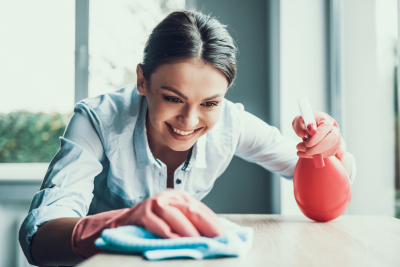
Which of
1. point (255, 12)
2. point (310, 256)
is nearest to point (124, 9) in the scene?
point (255, 12)

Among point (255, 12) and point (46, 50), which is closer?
point (255, 12)

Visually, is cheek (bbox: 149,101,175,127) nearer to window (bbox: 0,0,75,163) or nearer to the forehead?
the forehead

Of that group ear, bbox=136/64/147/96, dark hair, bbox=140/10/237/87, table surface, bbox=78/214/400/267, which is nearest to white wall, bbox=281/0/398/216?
table surface, bbox=78/214/400/267

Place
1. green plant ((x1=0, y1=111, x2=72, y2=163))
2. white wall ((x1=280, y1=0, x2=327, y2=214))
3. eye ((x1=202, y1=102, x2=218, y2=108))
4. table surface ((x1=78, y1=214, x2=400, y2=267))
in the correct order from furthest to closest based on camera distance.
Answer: green plant ((x1=0, y1=111, x2=72, y2=163)) → white wall ((x1=280, y1=0, x2=327, y2=214)) → eye ((x1=202, y1=102, x2=218, y2=108)) → table surface ((x1=78, y1=214, x2=400, y2=267))

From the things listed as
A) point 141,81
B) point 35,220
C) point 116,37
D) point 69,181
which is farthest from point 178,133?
point 116,37

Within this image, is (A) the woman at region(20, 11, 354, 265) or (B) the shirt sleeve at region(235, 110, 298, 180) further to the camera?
(B) the shirt sleeve at region(235, 110, 298, 180)

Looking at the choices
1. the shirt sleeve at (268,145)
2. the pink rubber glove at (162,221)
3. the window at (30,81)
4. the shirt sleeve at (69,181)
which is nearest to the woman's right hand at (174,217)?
the pink rubber glove at (162,221)

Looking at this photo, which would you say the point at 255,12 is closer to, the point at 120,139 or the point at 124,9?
the point at 124,9

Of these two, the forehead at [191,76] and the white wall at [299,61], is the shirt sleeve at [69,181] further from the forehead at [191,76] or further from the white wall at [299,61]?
the white wall at [299,61]

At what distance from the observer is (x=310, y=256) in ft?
1.61

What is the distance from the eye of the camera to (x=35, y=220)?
0.67 meters

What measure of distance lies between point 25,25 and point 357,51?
1.95 metres

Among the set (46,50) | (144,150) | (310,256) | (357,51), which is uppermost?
(46,50)

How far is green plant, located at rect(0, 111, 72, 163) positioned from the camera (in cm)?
206
